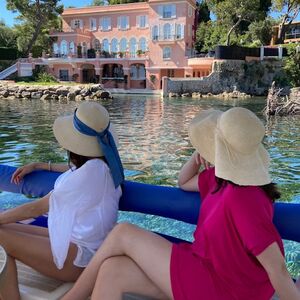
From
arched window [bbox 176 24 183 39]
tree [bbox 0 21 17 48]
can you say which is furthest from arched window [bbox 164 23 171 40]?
tree [bbox 0 21 17 48]

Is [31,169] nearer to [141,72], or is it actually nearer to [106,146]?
[106,146]

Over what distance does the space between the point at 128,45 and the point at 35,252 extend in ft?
138

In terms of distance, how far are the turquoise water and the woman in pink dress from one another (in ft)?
9.11

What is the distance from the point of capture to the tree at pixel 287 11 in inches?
1471

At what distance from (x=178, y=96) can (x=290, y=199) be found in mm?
27175

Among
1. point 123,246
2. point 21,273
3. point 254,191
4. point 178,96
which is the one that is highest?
point 254,191

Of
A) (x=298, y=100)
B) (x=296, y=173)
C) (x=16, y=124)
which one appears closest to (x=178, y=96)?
(x=298, y=100)

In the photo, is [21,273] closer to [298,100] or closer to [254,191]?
[254,191]

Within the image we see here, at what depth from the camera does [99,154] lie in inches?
89.5

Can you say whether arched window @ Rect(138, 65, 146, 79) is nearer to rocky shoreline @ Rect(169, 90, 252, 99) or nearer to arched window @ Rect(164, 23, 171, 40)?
arched window @ Rect(164, 23, 171, 40)

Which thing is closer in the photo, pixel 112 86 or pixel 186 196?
pixel 186 196

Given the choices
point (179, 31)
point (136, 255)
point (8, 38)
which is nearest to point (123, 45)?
point (179, 31)

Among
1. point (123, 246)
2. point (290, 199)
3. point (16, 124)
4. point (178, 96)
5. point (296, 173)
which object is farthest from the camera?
point (178, 96)

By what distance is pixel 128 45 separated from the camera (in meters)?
43.0
